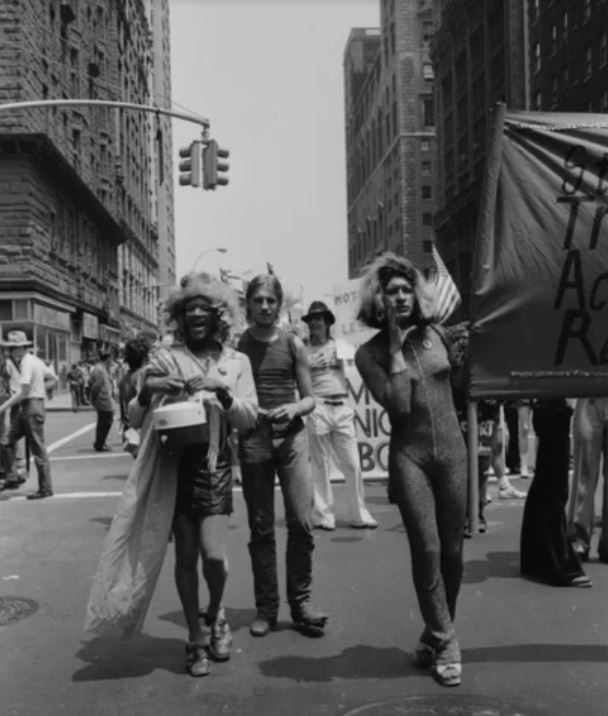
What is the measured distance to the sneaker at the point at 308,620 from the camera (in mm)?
4730

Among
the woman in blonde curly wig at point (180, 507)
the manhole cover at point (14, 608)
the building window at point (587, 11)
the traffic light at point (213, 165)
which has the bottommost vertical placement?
the manhole cover at point (14, 608)

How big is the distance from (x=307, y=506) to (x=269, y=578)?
0.44 metres

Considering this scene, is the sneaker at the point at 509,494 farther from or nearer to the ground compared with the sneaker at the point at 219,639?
nearer to the ground

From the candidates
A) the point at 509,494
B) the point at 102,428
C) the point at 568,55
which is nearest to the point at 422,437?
the point at 509,494

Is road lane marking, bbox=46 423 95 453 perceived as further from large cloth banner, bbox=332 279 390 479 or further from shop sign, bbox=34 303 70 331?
shop sign, bbox=34 303 70 331

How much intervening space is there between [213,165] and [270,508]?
13.4 meters

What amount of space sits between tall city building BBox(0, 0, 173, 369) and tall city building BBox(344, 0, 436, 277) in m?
36.3

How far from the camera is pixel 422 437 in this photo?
4066mm

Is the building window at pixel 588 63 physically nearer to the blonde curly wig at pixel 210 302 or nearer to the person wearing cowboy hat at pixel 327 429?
the person wearing cowboy hat at pixel 327 429

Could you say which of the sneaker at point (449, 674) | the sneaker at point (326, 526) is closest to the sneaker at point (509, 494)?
the sneaker at point (326, 526)

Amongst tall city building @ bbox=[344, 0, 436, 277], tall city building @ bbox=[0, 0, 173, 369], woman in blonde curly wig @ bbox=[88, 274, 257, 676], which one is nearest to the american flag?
woman in blonde curly wig @ bbox=[88, 274, 257, 676]

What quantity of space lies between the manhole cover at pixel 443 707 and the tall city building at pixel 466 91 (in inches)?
2385

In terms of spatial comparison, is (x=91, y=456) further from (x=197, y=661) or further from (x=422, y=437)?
(x=422, y=437)

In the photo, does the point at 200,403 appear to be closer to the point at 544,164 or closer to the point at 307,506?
the point at 307,506
